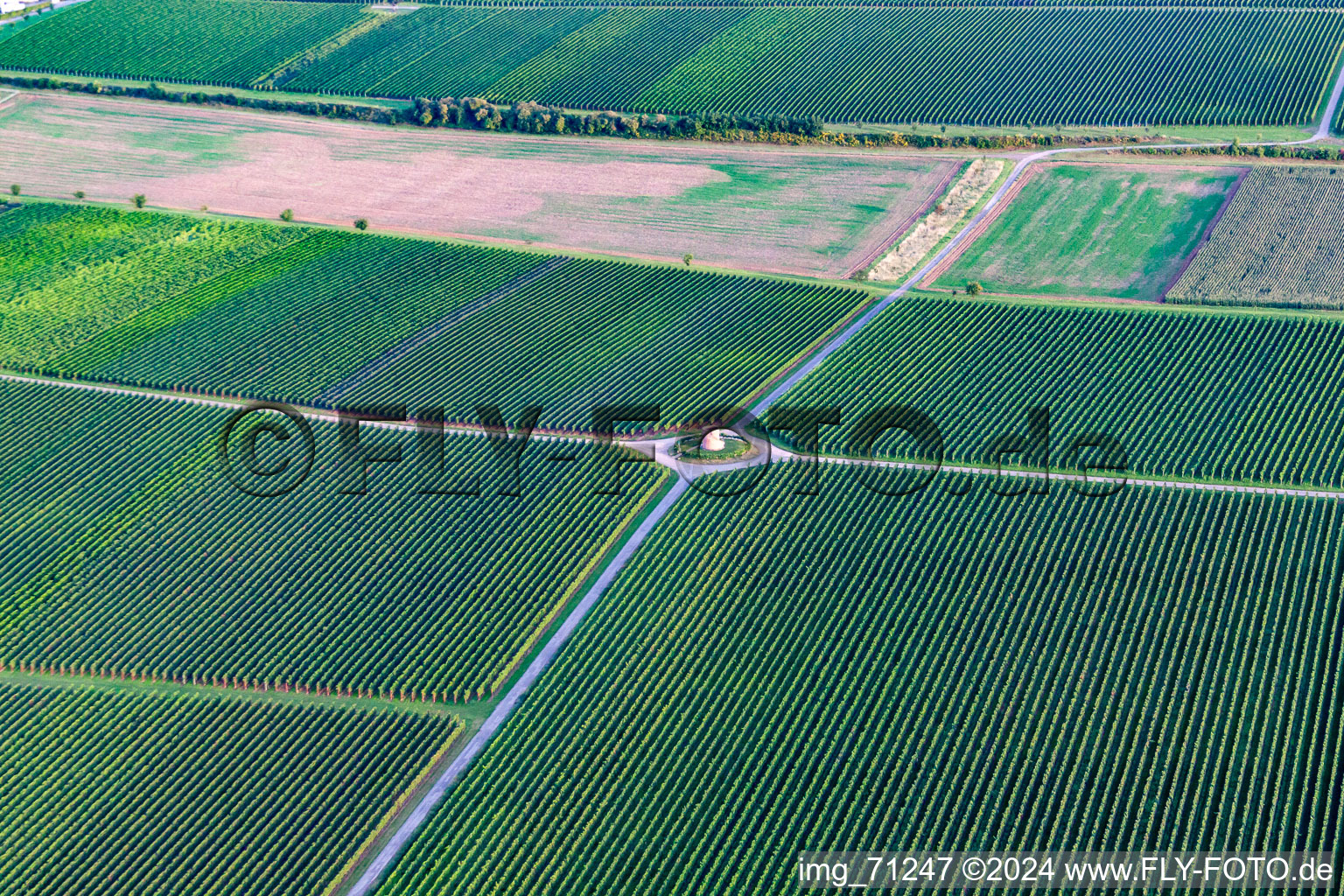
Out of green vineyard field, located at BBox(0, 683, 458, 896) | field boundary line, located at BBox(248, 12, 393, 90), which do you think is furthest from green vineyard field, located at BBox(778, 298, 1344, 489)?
field boundary line, located at BBox(248, 12, 393, 90)

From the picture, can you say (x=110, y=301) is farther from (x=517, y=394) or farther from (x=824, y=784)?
(x=824, y=784)

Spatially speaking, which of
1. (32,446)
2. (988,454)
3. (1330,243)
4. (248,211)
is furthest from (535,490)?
(1330,243)

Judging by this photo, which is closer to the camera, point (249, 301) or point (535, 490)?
point (535, 490)

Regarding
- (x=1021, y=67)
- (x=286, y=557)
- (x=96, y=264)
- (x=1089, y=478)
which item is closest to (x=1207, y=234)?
(x=1021, y=67)

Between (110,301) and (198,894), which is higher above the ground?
(110,301)

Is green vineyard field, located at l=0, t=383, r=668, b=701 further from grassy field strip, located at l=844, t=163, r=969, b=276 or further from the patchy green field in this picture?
the patchy green field
